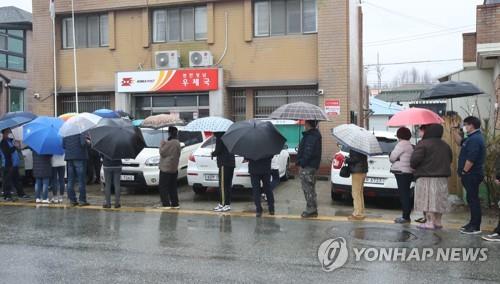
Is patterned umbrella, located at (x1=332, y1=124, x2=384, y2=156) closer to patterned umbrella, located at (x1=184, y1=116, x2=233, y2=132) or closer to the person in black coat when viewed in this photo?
the person in black coat

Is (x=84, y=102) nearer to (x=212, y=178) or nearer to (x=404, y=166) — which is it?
(x=212, y=178)

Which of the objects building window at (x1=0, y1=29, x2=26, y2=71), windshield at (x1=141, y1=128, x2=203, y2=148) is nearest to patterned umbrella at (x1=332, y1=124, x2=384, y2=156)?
windshield at (x1=141, y1=128, x2=203, y2=148)

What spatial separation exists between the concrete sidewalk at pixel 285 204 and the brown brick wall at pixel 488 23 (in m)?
5.17

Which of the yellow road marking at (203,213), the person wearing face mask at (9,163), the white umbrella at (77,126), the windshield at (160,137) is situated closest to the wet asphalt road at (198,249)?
the yellow road marking at (203,213)

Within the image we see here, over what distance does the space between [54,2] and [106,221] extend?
42.0 feet

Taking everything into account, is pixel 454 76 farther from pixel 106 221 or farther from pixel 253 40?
pixel 106 221

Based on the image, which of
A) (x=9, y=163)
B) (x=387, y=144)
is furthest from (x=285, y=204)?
(x=9, y=163)

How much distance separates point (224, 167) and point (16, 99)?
72.7ft

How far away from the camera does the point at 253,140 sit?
943cm

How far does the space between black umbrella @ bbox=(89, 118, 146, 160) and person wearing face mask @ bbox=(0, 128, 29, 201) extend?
8.15 ft

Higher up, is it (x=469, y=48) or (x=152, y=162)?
(x=469, y=48)

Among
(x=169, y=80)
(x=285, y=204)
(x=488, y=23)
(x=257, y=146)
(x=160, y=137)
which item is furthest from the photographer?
(x=169, y=80)

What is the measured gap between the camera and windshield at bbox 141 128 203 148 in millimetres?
13156

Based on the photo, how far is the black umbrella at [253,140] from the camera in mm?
9352
